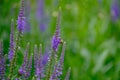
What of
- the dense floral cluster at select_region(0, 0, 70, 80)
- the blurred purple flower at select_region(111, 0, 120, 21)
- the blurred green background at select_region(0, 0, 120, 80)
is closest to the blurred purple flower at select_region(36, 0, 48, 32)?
the blurred green background at select_region(0, 0, 120, 80)

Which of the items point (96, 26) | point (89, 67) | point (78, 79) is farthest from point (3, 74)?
point (96, 26)

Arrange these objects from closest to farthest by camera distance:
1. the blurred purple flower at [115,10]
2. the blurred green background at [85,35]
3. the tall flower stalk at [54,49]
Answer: the tall flower stalk at [54,49], the blurred green background at [85,35], the blurred purple flower at [115,10]

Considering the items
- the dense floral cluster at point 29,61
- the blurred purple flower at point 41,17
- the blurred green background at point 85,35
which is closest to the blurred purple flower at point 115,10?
the blurred green background at point 85,35

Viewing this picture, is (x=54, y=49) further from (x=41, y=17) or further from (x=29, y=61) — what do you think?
(x=41, y=17)

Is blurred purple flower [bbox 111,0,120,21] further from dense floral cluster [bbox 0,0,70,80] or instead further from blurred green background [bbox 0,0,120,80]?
dense floral cluster [bbox 0,0,70,80]

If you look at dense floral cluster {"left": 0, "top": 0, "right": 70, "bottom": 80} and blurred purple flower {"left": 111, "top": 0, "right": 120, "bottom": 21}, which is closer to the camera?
dense floral cluster {"left": 0, "top": 0, "right": 70, "bottom": 80}

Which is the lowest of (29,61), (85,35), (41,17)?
(29,61)

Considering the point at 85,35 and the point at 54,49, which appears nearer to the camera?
the point at 54,49

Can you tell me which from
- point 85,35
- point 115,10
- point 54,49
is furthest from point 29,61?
point 115,10

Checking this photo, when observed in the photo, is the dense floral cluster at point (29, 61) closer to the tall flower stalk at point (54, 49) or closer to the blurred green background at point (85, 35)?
the tall flower stalk at point (54, 49)

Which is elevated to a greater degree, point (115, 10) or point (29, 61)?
point (115, 10)
